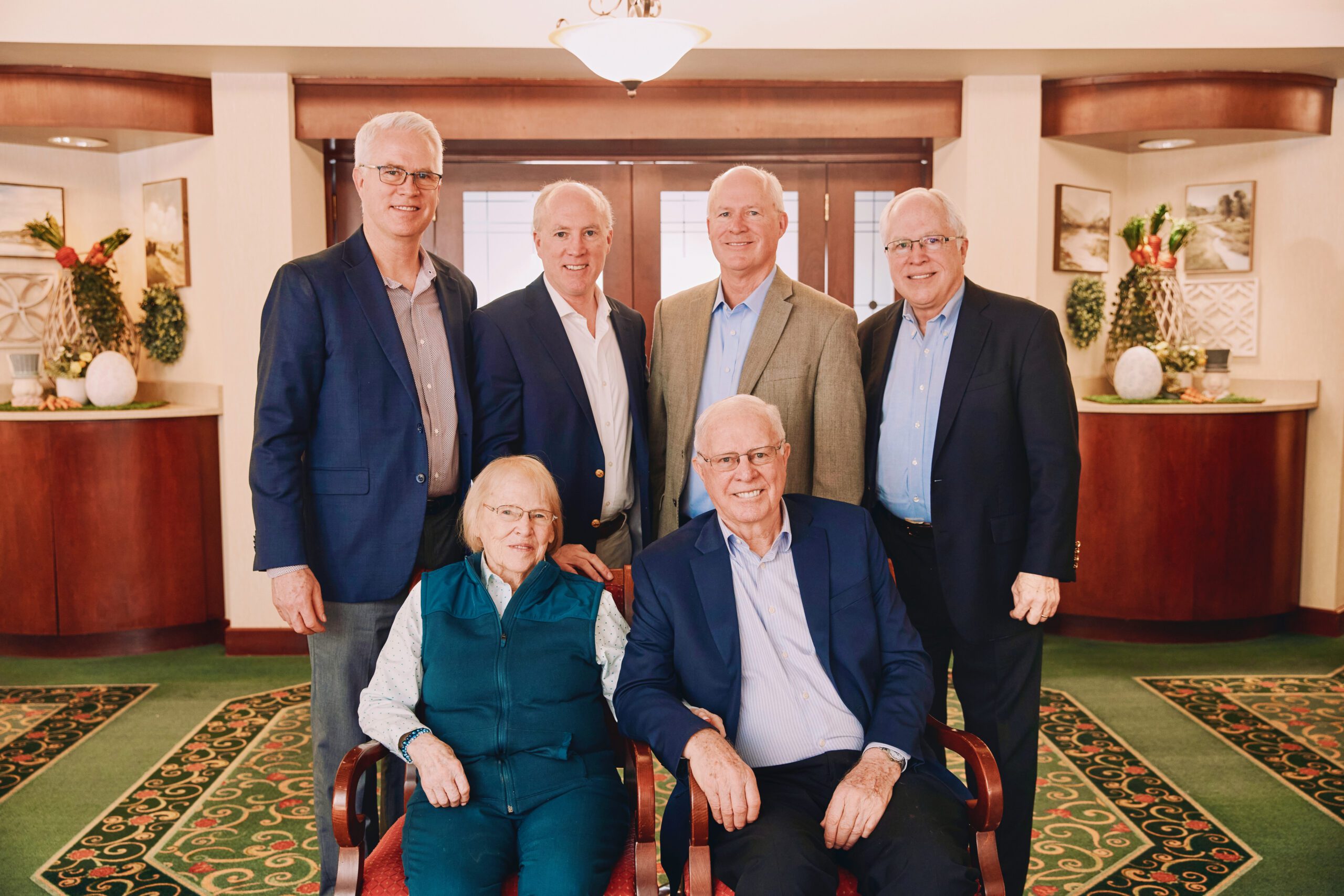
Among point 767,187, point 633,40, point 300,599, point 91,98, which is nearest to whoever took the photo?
point 300,599

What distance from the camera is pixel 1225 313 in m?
5.69

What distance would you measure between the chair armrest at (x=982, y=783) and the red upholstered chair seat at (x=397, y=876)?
0.99ft

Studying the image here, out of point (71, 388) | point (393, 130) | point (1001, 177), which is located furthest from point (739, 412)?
point (71, 388)

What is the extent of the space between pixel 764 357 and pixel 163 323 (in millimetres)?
4034

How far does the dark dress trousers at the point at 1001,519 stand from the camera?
256 centimetres

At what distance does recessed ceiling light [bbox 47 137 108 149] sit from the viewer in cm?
533

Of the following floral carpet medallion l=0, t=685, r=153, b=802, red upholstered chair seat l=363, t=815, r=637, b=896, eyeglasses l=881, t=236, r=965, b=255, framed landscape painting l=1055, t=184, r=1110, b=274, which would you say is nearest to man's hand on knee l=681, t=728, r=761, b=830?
red upholstered chair seat l=363, t=815, r=637, b=896

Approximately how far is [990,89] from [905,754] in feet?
13.5

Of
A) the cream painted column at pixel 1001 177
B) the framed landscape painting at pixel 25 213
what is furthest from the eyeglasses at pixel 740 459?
the framed landscape painting at pixel 25 213

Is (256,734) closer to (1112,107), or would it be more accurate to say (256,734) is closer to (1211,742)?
(1211,742)

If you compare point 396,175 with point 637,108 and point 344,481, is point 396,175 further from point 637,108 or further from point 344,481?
point 637,108

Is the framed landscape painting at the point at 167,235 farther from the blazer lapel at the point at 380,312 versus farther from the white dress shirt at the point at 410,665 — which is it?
the white dress shirt at the point at 410,665

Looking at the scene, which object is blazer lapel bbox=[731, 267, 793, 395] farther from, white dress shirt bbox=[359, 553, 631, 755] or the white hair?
white dress shirt bbox=[359, 553, 631, 755]

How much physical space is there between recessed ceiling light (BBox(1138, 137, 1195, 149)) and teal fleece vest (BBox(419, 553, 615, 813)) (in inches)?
186
